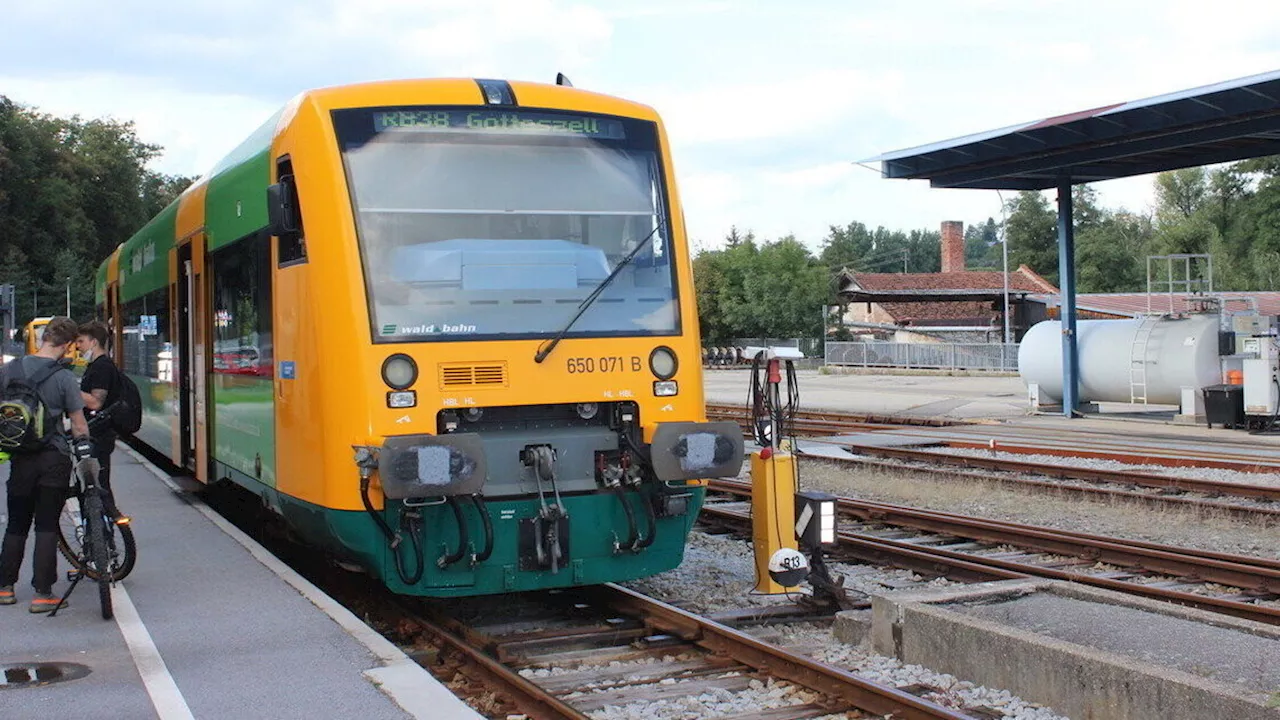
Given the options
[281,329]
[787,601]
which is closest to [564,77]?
[281,329]

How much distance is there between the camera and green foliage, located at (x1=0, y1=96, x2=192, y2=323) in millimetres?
72444

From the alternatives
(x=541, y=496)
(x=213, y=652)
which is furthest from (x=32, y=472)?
(x=541, y=496)

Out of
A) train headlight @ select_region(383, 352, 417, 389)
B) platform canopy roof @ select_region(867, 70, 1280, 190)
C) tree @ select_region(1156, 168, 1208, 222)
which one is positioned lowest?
Answer: train headlight @ select_region(383, 352, 417, 389)

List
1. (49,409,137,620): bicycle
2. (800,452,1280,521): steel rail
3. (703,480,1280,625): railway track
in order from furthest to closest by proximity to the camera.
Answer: (800,452,1280,521): steel rail
(703,480,1280,625): railway track
(49,409,137,620): bicycle

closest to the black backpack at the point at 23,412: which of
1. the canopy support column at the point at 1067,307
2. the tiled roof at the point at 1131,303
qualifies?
the canopy support column at the point at 1067,307

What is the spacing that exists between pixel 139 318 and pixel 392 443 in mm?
11004

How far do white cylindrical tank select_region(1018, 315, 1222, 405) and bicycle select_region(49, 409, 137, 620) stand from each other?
19.9 metres

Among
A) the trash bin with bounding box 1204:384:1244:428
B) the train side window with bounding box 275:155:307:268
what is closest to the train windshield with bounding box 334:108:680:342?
the train side window with bounding box 275:155:307:268

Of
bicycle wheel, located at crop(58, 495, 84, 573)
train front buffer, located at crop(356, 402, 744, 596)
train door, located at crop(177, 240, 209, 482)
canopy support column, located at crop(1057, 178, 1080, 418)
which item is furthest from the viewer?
canopy support column, located at crop(1057, 178, 1080, 418)

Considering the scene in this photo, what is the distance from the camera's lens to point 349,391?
7363 mm

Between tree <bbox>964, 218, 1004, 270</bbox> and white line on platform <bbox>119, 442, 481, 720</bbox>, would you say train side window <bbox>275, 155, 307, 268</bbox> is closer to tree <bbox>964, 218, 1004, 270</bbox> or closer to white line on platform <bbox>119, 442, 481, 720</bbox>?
white line on platform <bbox>119, 442, 481, 720</bbox>

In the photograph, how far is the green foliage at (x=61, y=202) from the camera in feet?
238

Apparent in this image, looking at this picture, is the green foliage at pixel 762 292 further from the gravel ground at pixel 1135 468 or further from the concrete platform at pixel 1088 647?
the concrete platform at pixel 1088 647

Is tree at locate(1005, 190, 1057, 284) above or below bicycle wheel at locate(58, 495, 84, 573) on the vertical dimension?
above
